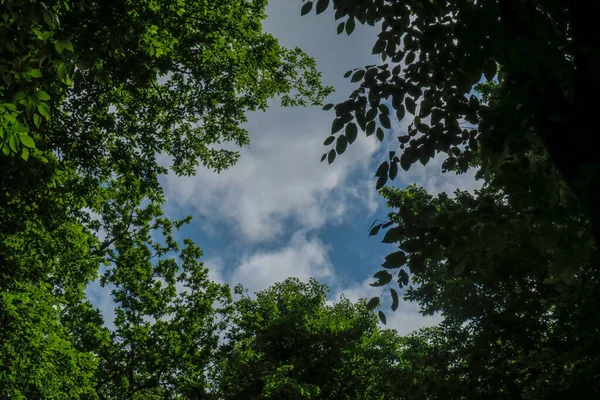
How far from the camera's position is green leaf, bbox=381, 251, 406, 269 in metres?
3.43

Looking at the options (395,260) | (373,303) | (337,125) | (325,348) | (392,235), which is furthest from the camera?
(325,348)

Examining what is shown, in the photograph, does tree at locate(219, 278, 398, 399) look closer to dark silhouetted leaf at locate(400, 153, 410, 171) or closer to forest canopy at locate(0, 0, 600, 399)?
forest canopy at locate(0, 0, 600, 399)

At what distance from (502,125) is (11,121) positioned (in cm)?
395

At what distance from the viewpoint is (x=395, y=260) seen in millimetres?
3428

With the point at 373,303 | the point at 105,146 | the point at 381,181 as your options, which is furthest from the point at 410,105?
the point at 105,146

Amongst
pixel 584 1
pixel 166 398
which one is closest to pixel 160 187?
pixel 584 1

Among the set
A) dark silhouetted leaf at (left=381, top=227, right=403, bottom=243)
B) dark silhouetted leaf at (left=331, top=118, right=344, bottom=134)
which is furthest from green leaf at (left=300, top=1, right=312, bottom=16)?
dark silhouetted leaf at (left=381, top=227, right=403, bottom=243)

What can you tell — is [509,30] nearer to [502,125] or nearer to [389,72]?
[502,125]

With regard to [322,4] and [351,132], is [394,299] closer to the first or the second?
[351,132]

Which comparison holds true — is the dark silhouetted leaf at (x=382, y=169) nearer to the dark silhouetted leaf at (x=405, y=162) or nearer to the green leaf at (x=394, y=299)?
the dark silhouetted leaf at (x=405, y=162)

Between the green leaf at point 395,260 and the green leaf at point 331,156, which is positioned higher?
the green leaf at point 331,156

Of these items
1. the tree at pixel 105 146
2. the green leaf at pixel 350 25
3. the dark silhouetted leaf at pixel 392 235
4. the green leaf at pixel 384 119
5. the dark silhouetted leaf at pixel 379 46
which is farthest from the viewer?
the tree at pixel 105 146

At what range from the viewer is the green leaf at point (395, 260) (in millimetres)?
3426

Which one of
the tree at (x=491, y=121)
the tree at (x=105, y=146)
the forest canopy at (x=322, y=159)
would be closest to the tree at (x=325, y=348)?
the forest canopy at (x=322, y=159)
